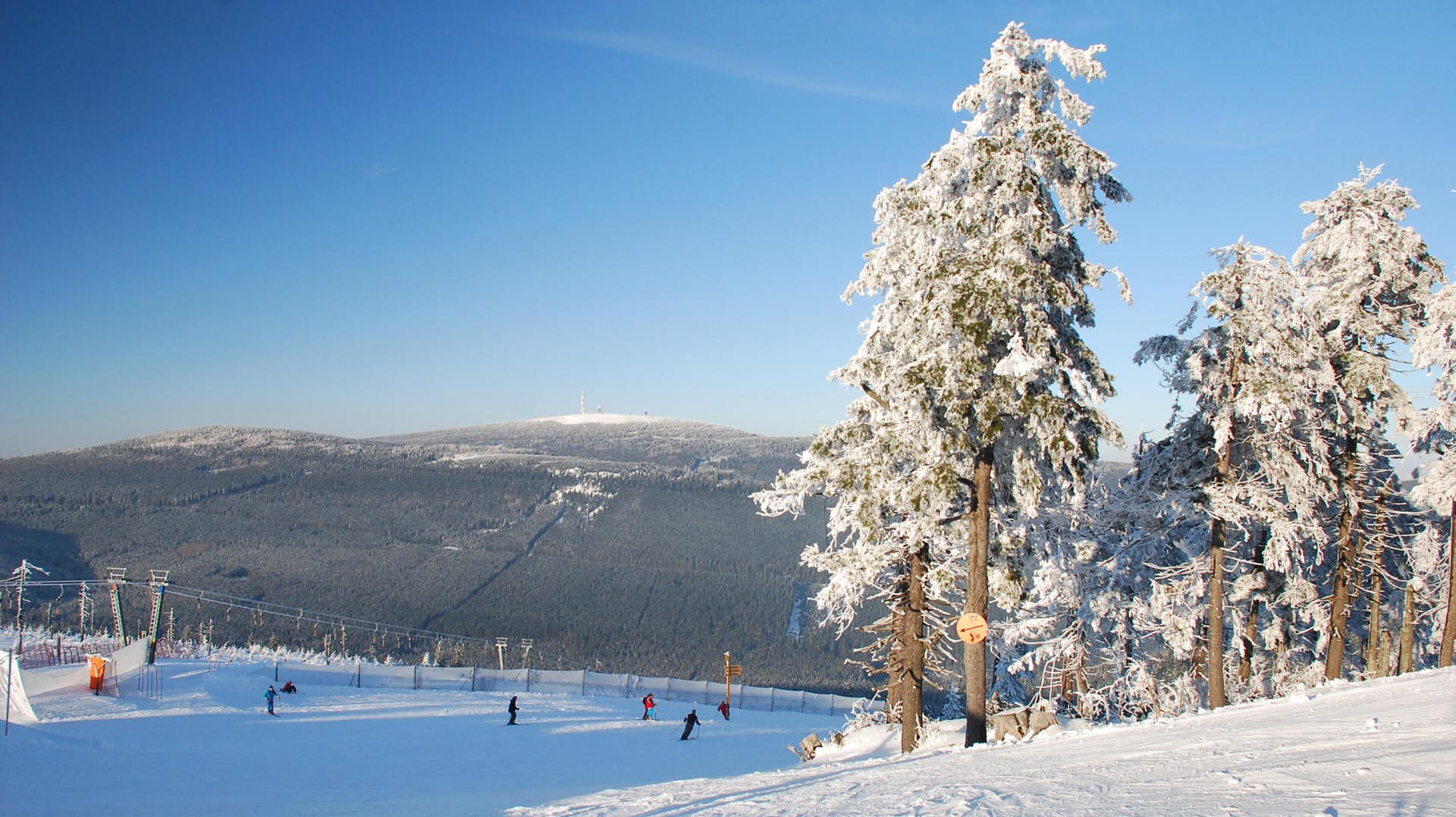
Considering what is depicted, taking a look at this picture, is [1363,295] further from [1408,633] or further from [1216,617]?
[1408,633]

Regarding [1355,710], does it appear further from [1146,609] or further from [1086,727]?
[1146,609]

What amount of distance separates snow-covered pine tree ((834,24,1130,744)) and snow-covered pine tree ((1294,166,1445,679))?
765 cm

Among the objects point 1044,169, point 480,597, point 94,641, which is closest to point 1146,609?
point 1044,169

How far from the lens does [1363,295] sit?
1758cm

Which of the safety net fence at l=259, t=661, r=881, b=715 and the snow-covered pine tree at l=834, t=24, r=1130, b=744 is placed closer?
the snow-covered pine tree at l=834, t=24, r=1130, b=744

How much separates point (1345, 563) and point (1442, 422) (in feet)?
11.8

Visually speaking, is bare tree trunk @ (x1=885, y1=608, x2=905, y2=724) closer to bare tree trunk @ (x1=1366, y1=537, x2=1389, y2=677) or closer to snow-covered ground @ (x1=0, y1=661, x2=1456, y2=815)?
snow-covered ground @ (x1=0, y1=661, x2=1456, y2=815)

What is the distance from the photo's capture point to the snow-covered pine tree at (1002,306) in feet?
41.1

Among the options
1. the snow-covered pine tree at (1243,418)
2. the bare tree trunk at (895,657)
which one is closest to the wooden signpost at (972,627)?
the bare tree trunk at (895,657)

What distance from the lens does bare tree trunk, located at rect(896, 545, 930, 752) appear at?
15.4m

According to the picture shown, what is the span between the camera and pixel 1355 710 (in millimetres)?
11000

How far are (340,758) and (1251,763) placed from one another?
19.9 metres

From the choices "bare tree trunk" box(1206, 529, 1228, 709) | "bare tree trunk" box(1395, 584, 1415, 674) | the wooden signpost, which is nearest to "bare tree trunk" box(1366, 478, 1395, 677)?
"bare tree trunk" box(1395, 584, 1415, 674)

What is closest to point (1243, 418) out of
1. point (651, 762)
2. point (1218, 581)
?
point (1218, 581)
